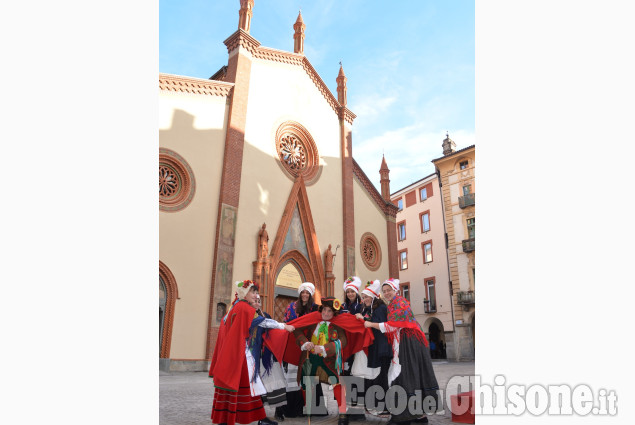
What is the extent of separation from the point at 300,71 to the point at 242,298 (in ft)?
57.3

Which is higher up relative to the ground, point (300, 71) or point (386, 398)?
point (300, 71)

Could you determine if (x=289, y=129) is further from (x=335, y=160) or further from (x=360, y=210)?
(x=360, y=210)

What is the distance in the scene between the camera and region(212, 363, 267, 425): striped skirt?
4.61m

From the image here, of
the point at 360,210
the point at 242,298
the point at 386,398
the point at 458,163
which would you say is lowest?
the point at 386,398

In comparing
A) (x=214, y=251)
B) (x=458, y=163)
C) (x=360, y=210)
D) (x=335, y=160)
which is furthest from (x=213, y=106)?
(x=458, y=163)

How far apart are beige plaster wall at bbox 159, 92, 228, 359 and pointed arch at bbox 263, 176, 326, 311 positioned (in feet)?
11.4

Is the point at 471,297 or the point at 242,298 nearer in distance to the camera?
the point at 242,298

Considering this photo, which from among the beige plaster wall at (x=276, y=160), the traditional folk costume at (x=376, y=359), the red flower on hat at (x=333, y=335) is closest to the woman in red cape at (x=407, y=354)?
the traditional folk costume at (x=376, y=359)

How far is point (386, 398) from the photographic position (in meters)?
5.14

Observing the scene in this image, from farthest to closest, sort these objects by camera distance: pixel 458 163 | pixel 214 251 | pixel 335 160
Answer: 1. pixel 458 163
2. pixel 335 160
3. pixel 214 251

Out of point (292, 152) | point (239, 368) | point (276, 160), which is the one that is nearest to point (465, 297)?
point (292, 152)

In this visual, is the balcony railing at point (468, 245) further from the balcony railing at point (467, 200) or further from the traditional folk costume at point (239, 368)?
the traditional folk costume at point (239, 368)

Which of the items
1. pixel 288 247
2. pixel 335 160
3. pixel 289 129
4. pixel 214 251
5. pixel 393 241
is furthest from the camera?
pixel 393 241

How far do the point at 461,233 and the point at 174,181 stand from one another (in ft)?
62.5
